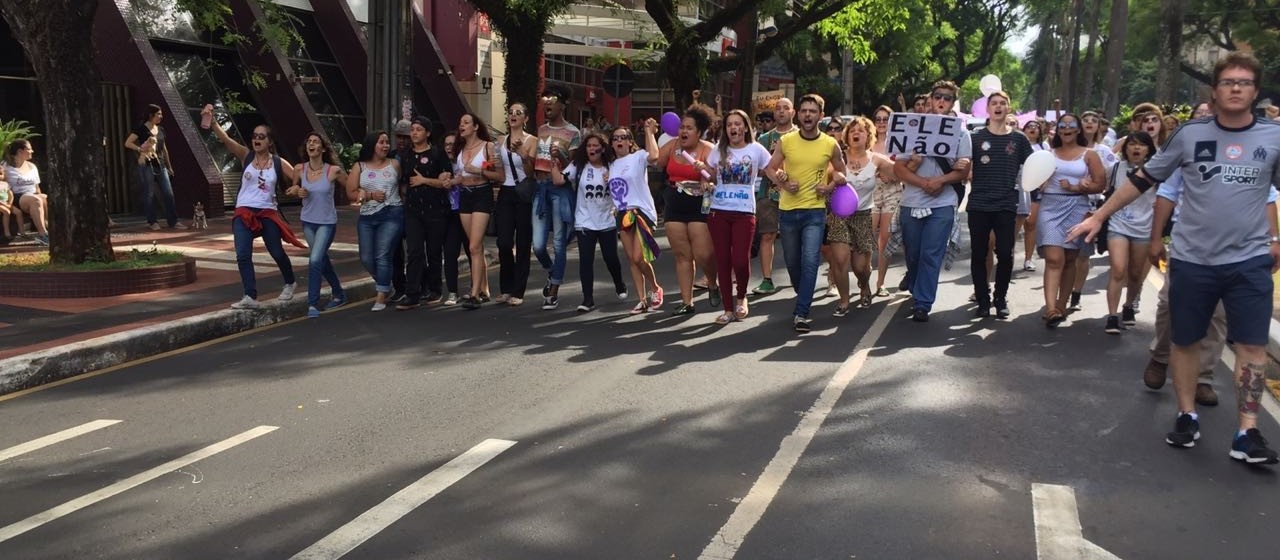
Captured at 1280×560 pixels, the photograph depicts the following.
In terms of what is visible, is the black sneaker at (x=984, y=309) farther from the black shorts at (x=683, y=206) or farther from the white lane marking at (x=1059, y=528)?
the white lane marking at (x=1059, y=528)

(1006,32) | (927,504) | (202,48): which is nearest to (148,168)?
(202,48)

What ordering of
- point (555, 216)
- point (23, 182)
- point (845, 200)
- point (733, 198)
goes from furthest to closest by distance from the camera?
point (23, 182) < point (555, 216) < point (845, 200) < point (733, 198)

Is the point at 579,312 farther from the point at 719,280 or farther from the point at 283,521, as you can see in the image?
the point at 283,521

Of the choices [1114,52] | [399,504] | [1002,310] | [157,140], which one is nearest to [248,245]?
[399,504]

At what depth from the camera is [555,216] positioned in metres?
10.2

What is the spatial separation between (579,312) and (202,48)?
13765 millimetres

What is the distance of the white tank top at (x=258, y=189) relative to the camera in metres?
9.48

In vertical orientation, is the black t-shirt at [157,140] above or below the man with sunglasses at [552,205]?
above

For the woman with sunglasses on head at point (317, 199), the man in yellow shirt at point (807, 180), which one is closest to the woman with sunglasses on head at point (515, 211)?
the woman with sunglasses on head at point (317, 199)

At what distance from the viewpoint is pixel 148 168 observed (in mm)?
15938

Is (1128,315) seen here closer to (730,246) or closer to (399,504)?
(730,246)

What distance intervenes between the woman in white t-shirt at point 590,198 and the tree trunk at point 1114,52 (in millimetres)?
22451

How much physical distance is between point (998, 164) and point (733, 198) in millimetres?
2180

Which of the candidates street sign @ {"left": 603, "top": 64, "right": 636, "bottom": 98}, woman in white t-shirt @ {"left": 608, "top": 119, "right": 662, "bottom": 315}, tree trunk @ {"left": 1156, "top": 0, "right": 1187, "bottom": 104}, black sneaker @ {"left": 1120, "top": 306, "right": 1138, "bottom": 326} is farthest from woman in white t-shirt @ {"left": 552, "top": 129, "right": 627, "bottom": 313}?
tree trunk @ {"left": 1156, "top": 0, "right": 1187, "bottom": 104}
